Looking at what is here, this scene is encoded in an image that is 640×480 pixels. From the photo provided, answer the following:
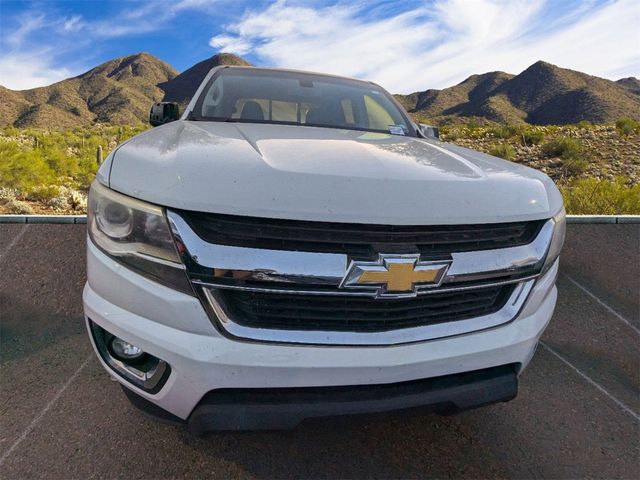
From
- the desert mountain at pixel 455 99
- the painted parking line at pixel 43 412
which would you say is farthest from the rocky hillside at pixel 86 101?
the painted parking line at pixel 43 412

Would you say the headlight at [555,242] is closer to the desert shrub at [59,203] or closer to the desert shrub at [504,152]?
the desert shrub at [59,203]

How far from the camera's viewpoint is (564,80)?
4756 cm

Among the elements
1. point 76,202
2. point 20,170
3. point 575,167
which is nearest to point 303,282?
point 76,202

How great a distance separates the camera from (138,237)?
1.34m

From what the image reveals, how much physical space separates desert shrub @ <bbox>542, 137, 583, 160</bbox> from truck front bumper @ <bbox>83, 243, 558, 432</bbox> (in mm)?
13474

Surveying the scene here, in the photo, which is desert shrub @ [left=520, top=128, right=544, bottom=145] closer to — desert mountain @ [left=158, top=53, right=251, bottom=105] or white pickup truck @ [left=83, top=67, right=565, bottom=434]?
white pickup truck @ [left=83, top=67, right=565, bottom=434]

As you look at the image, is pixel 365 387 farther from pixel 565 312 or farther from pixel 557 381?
pixel 565 312

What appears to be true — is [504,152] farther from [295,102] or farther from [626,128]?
[295,102]

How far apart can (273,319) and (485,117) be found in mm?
47187

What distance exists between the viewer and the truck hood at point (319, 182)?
4.19ft

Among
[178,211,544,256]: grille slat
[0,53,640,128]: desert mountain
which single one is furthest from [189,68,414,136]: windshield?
[0,53,640,128]: desert mountain

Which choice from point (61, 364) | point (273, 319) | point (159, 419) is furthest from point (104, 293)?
point (61, 364)

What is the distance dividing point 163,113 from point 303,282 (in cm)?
199

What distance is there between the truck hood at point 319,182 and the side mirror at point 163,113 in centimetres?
106
